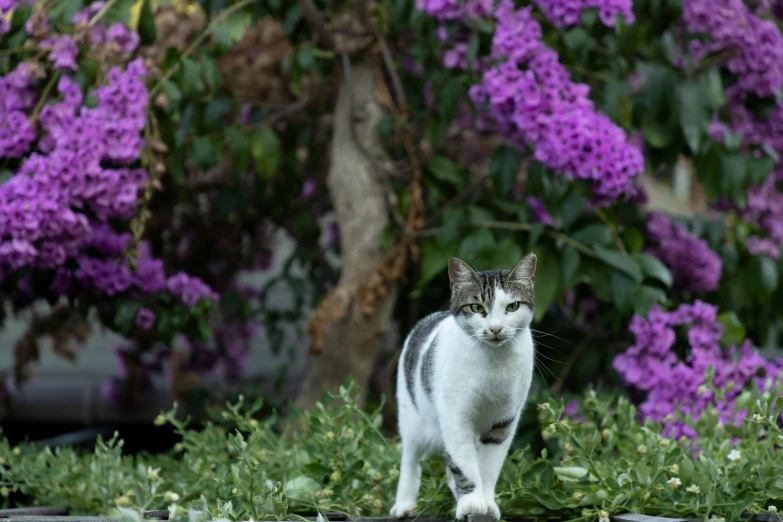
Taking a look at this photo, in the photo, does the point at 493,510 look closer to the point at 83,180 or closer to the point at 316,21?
the point at 83,180

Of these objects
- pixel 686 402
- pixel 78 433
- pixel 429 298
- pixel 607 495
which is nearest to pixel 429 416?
pixel 607 495

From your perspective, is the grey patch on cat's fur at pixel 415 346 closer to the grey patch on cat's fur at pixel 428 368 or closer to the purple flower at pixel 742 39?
the grey patch on cat's fur at pixel 428 368

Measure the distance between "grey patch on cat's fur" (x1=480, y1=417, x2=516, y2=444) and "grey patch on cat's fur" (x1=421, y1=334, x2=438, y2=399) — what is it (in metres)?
0.16

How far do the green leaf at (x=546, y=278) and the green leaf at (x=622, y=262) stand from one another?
0.14 metres

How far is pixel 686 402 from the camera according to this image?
3.25m

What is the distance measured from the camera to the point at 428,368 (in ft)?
7.66

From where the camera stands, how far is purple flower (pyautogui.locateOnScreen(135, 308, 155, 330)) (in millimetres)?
3381

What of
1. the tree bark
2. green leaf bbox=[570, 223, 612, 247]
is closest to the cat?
green leaf bbox=[570, 223, 612, 247]

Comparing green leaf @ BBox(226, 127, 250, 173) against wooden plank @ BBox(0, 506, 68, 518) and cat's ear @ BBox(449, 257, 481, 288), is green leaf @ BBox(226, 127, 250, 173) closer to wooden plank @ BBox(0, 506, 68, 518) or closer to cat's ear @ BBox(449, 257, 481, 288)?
wooden plank @ BBox(0, 506, 68, 518)

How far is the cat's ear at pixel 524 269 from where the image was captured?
2.24 m

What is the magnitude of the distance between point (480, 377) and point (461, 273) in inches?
9.3

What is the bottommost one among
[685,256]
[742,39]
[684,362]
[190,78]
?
[684,362]

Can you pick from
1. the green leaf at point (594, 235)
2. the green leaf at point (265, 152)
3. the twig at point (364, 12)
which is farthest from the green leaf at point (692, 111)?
the green leaf at point (265, 152)

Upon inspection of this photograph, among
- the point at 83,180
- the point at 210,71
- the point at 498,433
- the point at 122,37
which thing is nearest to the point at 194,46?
the point at 210,71
